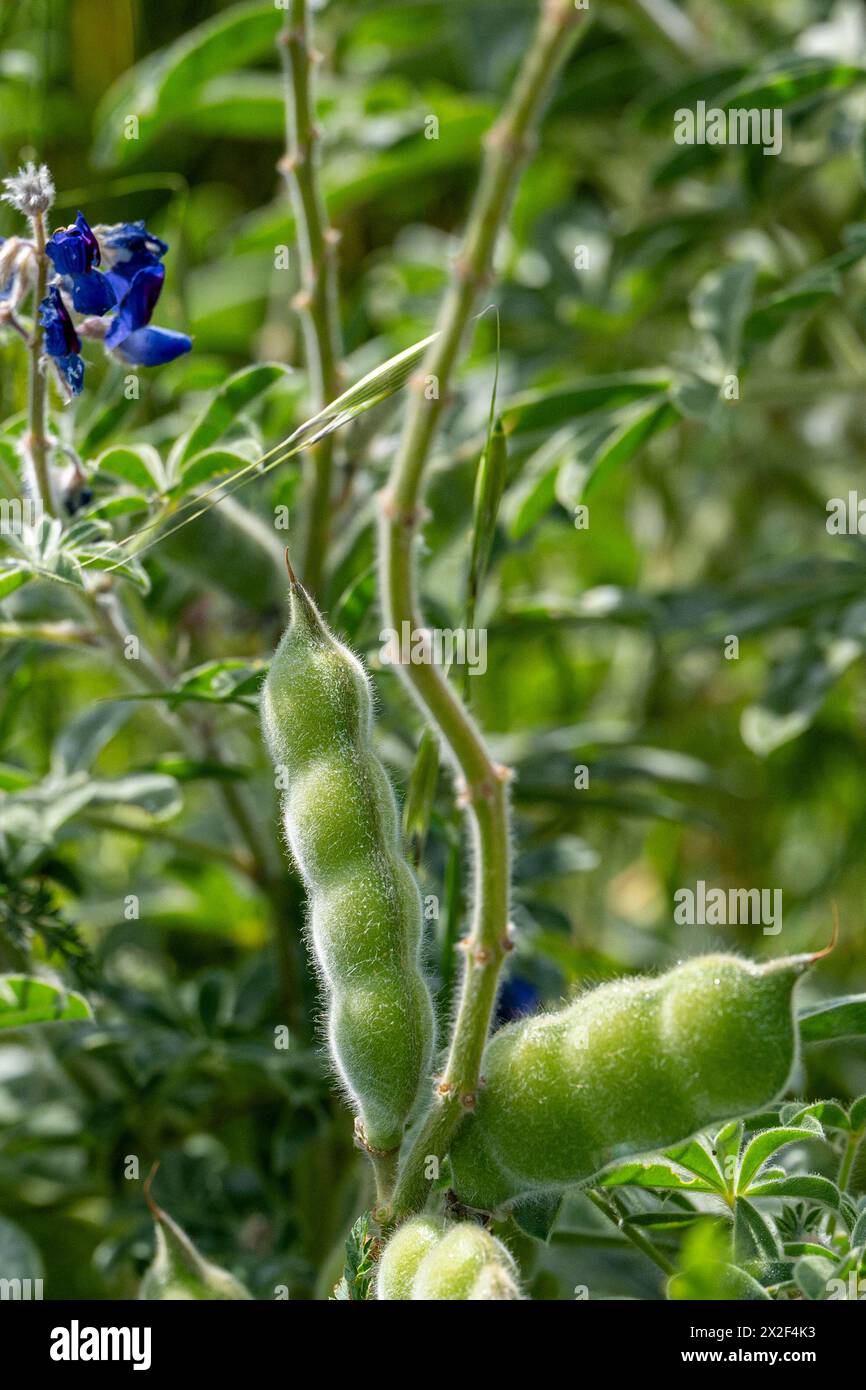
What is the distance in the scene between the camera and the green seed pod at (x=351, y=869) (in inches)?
33.0

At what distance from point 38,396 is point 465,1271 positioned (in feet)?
1.91

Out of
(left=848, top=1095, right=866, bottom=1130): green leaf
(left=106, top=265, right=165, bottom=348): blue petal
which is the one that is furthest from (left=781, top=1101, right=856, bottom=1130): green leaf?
(left=106, top=265, right=165, bottom=348): blue petal

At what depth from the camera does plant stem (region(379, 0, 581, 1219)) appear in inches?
26.6

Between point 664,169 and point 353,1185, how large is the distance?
1.08 meters

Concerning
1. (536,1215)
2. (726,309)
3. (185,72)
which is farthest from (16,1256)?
(185,72)

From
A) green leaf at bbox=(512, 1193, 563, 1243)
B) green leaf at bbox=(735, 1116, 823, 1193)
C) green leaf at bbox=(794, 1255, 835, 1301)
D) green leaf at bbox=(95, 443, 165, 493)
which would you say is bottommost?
green leaf at bbox=(794, 1255, 835, 1301)

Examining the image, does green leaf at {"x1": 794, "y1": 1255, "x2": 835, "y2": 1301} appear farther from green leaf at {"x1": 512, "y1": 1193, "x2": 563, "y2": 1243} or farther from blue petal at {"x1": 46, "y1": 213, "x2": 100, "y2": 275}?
blue petal at {"x1": 46, "y1": 213, "x2": 100, "y2": 275}

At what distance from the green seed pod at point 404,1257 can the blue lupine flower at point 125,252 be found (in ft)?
2.04

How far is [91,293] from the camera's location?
0.97 metres

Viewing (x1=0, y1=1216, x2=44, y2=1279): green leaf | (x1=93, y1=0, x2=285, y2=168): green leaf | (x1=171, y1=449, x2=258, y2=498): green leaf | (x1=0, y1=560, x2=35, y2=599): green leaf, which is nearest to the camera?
(x1=0, y1=560, x2=35, y2=599): green leaf

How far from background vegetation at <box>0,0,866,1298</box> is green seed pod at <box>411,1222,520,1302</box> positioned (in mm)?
301

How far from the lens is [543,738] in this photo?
1.66 m
